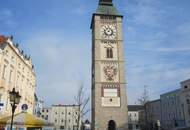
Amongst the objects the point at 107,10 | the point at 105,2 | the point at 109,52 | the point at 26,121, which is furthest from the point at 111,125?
the point at 26,121

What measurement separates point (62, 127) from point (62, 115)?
641 centimetres

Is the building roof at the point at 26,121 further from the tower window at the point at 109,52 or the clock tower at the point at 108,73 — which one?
the tower window at the point at 109,52

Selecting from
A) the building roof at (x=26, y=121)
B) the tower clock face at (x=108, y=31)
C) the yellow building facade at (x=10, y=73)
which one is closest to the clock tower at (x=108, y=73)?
the tower clock face at (x=108, y=31)

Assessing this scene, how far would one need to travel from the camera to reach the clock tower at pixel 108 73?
48781mm

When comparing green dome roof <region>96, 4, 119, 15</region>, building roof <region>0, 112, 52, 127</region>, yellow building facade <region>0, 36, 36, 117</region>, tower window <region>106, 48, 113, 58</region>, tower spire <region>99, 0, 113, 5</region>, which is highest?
tower spire <region>99, 0, 113, 5</region>

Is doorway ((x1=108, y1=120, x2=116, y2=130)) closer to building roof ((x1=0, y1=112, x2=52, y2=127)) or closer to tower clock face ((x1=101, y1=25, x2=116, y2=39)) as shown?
tower clock face ((x1=101, y1=25, x2=116, y2=39))

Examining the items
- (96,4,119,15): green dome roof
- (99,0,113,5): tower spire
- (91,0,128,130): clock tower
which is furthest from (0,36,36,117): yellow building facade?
(99,0,113,5): tower spire

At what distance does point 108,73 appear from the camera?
5181 centimetres

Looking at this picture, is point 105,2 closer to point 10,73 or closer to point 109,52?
point 109,52

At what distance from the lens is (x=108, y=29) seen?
55781mm

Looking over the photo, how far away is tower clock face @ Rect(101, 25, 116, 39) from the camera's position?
55.0 metres

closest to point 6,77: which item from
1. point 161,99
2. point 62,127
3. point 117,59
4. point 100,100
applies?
point 100,100

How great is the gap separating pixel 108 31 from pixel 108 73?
978cm

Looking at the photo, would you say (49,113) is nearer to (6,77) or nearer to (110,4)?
(110,4)
